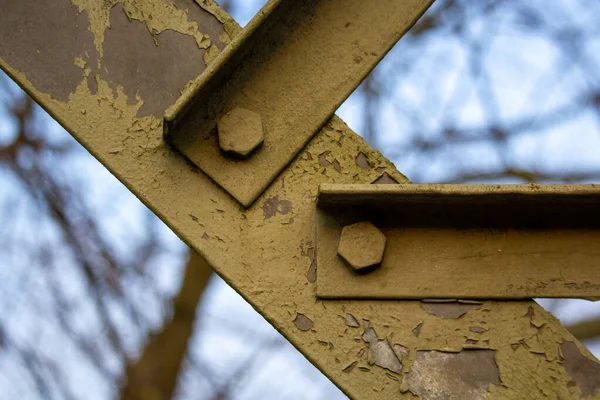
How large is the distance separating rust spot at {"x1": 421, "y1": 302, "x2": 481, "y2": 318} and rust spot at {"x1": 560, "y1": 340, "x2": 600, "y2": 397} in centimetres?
13

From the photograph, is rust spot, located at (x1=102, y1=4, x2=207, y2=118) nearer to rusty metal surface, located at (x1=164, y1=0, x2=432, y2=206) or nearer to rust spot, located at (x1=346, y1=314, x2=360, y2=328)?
rusty metal surface, located at (x1=164, y1=0, x2=432, y2=206)

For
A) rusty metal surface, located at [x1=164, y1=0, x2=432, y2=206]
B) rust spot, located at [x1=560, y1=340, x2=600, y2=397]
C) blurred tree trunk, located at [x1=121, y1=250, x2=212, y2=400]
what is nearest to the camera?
rust spot, located at [x1=560, y1=340, x2=600, y2=397]

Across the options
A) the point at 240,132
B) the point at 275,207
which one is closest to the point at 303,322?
the point at 275,207

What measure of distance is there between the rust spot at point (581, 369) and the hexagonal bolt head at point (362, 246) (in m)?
0.27

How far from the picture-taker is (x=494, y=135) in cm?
543

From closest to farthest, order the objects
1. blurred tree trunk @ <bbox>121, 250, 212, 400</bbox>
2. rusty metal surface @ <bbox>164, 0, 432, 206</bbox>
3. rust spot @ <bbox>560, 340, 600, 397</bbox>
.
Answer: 1. rust spot @ <bbox>560, 340, 600, 397</bbox>
2. rusty metal surface @ <bbox>164, 0, 432, 206</bbox>
3. blurred tree trunk @ <bbox>121, 250, 212, 400</bbox>

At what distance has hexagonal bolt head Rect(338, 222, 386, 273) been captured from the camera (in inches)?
40.9

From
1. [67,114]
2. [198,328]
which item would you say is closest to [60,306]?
[198,328]

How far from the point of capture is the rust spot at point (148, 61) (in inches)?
45.2

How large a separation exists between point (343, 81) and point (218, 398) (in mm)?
3788

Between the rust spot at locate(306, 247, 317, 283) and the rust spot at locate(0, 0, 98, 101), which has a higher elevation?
the rust spot at locate(0, 0, 98, 101)

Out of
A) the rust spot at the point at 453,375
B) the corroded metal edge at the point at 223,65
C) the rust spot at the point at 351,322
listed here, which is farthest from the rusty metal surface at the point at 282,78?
the rust spot at the point at 453,375

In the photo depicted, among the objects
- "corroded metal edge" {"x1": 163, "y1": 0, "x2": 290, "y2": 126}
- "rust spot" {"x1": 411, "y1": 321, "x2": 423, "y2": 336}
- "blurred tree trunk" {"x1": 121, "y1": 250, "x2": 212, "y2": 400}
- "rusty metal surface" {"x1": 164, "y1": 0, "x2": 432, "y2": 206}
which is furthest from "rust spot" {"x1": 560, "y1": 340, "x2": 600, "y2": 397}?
"blurred tree trunk" {"x1": 121, "y1": 250, "x2": 212, "y2": 400}

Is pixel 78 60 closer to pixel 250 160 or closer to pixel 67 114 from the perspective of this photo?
pixel 67 114
